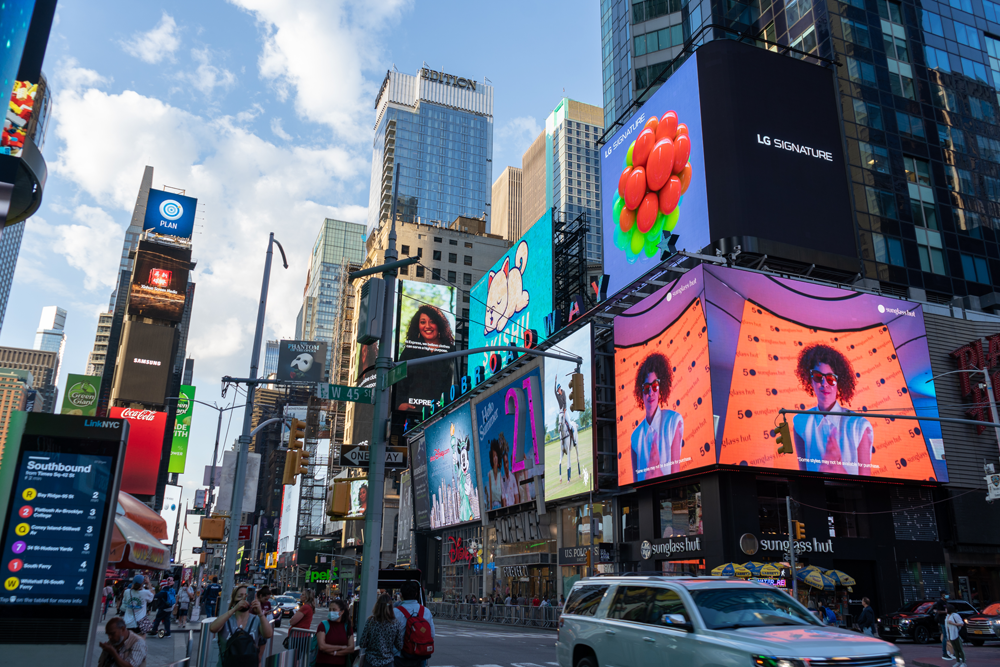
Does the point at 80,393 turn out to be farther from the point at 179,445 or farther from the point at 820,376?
the point at 820,376

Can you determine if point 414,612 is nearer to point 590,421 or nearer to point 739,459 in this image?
point 739,459

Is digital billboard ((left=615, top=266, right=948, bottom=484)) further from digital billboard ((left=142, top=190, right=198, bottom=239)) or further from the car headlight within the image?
digital billboard ((left=142, top=190, right=198, bottom=239))

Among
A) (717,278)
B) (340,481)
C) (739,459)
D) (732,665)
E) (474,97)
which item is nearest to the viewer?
(732,665)

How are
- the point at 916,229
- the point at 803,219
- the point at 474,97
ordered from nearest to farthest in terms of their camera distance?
the point at 803,219, the point at 916,229, the point at 474,97

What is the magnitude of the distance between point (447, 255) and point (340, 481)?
10361 cm

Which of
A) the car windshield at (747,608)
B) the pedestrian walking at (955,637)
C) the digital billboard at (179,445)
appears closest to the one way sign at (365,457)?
the car windshield at (747,608)

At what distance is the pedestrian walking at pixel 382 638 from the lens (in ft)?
30.5

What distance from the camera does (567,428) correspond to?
1884 inches

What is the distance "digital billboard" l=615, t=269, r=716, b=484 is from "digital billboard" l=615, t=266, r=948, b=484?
0.07 meters

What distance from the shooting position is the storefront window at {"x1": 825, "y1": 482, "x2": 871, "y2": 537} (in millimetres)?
39000

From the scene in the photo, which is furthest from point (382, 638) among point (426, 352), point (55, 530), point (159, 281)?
point (159, 281)

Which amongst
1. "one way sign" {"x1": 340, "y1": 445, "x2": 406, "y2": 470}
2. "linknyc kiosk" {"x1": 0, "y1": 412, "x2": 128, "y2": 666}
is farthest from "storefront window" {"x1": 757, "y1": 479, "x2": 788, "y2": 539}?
"linknyc kiosk" {"x1": 0, "y1": 412, "x2": 128, "y2": 666}

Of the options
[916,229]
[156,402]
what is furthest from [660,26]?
[156,402]

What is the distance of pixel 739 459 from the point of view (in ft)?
116
